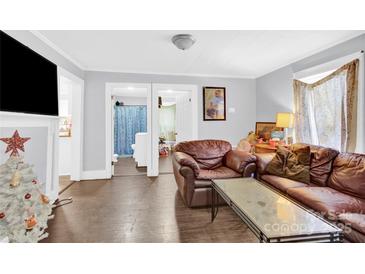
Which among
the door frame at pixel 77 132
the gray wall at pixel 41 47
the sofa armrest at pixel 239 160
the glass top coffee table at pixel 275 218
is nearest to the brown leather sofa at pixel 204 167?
the sofa armrest at pixel 239 160

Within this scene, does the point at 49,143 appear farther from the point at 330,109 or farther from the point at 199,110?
the point at 330,109

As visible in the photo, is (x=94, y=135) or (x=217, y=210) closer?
(x=217, y=210)

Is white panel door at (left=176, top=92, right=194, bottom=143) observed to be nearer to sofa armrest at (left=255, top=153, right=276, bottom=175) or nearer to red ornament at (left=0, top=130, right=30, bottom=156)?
sofa armrest at (left=255, top=153, right=276, bottom=175)

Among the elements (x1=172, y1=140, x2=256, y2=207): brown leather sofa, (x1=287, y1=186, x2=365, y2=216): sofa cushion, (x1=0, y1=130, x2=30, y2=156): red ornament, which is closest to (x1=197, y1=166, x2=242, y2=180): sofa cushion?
(x1=172, y1=140, x2=256, y2=207): brown leather sofa

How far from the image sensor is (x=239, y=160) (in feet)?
9.28

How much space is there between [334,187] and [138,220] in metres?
2.34

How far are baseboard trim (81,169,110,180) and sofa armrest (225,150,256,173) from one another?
2732mm

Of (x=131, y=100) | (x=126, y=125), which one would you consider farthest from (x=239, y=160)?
(x=131, y=100)

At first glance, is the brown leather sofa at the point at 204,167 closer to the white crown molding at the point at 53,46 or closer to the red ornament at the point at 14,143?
the red ornament at the point at 14,143

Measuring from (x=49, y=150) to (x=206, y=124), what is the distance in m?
3.21

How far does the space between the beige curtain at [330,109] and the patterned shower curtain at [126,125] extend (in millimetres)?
5255
